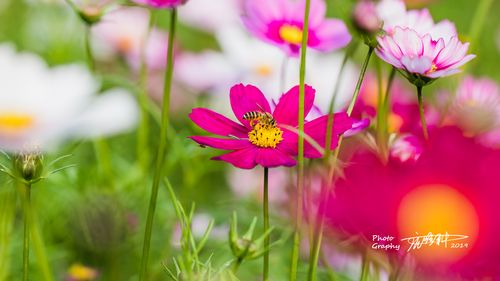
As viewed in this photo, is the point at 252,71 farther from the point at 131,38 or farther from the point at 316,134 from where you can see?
the point at 316,134

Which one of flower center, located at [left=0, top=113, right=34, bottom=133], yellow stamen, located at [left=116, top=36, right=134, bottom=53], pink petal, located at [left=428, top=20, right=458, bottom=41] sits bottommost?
yellow stamen, located at [left=116, top=36, right=134, bottom=53]

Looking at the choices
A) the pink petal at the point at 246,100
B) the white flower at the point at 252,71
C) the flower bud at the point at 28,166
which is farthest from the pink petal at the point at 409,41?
the white flower at the point at 252,71

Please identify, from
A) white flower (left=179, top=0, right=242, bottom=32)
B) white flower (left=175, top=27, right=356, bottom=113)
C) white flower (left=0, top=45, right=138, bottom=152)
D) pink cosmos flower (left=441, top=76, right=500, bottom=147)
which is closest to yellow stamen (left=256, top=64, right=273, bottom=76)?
white flower (left=175, top=27, right=356, bottom=113)

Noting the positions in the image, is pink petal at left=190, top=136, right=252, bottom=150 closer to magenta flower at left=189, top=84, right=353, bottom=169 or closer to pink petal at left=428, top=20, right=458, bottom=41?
magenta flower at left=189, top=84, right=353, bottom=169

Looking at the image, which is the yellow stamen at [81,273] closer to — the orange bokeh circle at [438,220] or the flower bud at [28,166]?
the flower bud at [28,166]

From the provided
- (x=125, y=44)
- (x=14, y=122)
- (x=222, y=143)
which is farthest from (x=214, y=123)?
(x=125, y=44)

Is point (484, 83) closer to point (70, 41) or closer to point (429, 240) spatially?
point (429, 240)
